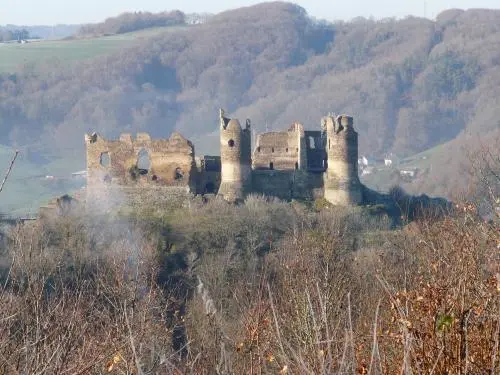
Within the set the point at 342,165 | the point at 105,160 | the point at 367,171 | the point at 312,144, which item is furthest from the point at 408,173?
the point at 342,165

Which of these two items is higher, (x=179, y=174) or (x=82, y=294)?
(x=179, y=174)

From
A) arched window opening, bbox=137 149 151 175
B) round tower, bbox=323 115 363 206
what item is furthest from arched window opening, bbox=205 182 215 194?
round tower, bbox=323 115 363 206

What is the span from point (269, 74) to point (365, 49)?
14.1 m

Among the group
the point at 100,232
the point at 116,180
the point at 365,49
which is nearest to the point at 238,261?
the point at 100,232

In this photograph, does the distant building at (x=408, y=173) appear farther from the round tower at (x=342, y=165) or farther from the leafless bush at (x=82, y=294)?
the leafless bush at (x=82, y=294)

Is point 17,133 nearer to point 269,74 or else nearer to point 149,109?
point 149,109

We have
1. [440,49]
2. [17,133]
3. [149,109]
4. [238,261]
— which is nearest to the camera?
[238,261]

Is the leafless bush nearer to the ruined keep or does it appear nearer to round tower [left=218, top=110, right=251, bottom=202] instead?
the ruined keep

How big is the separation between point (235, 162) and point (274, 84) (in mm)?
90167

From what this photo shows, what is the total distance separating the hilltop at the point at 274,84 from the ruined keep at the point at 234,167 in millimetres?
36033

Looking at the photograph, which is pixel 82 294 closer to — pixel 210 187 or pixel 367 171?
pixel 210 187

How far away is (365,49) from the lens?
140500mm

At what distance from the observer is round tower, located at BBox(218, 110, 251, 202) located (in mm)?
37906

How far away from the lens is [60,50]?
11575 centimetres
